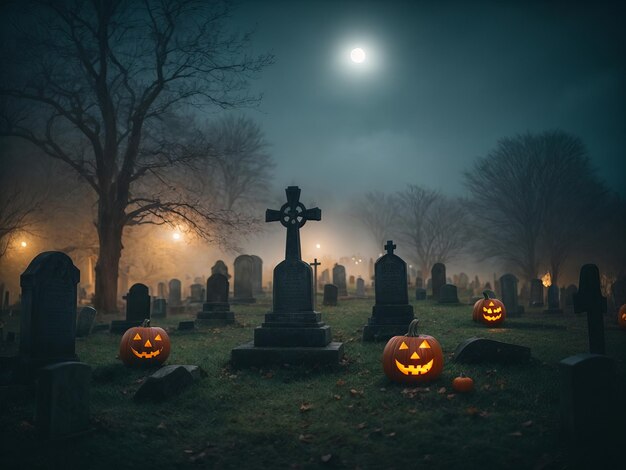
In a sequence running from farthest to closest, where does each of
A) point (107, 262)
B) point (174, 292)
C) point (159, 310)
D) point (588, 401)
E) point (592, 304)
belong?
point (174, 292) < point (107, 262) < point (159, 310) < point (592, 304) < point (588, 401)

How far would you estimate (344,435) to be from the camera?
5246 mm

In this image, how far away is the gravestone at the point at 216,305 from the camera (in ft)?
52.2

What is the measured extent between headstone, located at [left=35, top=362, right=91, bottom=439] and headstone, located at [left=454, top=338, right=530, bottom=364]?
5863 millimetres

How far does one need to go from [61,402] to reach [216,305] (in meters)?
11.3

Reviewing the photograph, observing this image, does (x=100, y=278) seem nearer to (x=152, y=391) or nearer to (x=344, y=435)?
(x=152, y=391)

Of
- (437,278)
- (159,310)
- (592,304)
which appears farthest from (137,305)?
(437,278)

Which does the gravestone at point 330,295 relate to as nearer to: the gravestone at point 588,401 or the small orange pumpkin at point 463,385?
the small orange pumpkin at point 463,385

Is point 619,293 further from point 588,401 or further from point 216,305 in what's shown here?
point 216,305

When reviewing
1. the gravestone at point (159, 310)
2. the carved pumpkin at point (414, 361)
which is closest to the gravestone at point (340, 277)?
the gravestone at point (159, 310)

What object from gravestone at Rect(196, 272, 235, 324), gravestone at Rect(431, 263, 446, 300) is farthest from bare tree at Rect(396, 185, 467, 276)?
gravestone at Rect(196, 272, 235, 324)

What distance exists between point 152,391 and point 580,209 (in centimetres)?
2817

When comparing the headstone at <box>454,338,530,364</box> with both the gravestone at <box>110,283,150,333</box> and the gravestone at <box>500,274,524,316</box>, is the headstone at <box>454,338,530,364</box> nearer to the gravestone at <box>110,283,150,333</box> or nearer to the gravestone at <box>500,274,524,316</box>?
the gravestone at <box>110,283,150,333</box>

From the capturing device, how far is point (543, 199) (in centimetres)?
2731

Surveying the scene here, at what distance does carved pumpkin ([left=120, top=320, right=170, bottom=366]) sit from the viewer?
8477mm
